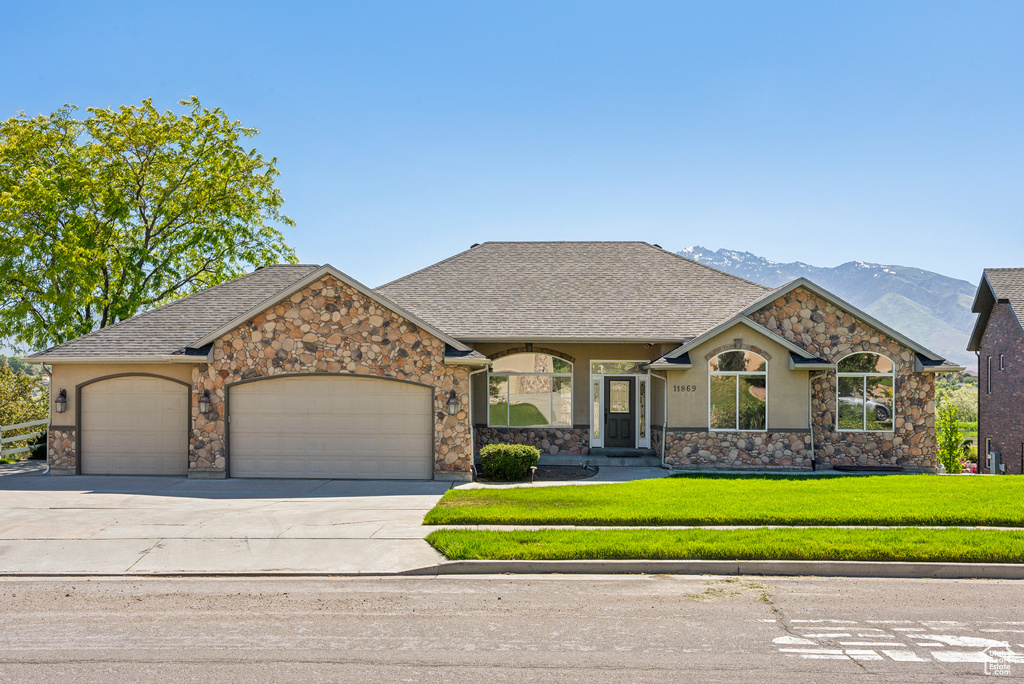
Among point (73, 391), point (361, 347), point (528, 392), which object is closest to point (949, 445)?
point (528, 392)

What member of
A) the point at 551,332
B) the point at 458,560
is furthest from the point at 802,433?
the point at 458,560

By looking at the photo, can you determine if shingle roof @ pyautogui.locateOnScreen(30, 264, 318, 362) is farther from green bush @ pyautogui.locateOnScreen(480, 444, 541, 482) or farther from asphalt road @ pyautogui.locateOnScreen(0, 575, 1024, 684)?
asphalt road @ pyautogui.locateOnScreen(0, 575, 1024, 684)

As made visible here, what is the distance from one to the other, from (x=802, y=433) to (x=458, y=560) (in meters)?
12.5

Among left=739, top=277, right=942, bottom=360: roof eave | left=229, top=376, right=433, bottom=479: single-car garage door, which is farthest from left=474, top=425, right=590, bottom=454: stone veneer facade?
left=739, top=277, right=942, bottom=360: roof eave

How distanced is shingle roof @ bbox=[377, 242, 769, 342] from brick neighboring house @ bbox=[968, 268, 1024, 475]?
10863mm

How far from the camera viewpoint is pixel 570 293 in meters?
22.6

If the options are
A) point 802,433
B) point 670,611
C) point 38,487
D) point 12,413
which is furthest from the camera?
point 12,413

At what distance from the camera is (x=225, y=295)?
2131 centimetres

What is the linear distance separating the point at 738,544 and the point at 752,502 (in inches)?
141

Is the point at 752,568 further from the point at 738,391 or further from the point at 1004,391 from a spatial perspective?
the point at 1004,391

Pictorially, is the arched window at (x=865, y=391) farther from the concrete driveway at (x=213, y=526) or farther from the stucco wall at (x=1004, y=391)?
the concrete driveway at (x=213, y=526)

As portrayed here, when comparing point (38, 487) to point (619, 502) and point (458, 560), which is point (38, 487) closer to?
point (458, 560)

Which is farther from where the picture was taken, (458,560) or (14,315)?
(14,315)

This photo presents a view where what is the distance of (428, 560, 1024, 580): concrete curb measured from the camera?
29.8 feet
